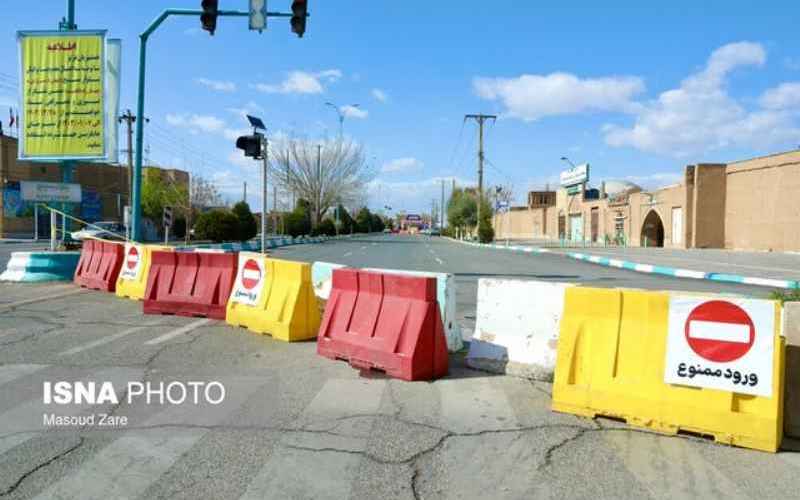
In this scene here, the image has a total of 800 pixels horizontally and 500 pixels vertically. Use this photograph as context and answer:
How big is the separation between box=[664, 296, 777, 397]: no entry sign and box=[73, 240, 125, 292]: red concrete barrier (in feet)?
37.1

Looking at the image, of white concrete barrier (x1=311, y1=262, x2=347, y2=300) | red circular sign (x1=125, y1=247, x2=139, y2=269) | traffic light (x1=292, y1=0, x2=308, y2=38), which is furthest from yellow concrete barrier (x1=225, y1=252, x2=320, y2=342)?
traffic light (x1=292, y1=0, x2=308, y2=38)

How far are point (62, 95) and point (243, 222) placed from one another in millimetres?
24051

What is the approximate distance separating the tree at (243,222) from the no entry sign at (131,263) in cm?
2527

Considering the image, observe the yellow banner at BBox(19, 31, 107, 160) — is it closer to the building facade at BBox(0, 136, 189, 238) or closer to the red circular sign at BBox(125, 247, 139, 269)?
the red circular sign at BBox(125, 247, 139, 269)

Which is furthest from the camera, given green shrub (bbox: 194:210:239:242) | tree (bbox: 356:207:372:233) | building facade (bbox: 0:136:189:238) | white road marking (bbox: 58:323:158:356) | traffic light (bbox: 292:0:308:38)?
tree (bbox: 356:207:372:233)

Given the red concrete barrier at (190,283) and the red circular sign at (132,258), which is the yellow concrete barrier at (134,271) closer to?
the red circular sign at (132,258)

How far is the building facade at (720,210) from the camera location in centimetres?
3547

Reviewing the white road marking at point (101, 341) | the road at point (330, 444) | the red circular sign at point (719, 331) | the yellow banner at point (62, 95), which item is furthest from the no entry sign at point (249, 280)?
the yellow banner at point (62, 95)

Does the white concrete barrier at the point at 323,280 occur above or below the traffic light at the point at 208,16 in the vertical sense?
below

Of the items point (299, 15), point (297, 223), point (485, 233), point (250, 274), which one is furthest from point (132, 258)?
point (485, 233)

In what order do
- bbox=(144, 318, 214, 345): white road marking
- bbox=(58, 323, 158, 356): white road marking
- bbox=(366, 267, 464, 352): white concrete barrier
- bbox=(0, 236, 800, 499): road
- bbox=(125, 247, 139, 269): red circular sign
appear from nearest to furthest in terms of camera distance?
bbox=(0, 236, 800, 499): road, bbox=(366, 267, 464, 352): white concrete barrier, bbox=(58, 323, 158, 356): white road marking, bbox=(144, 318, 214, 345): white road marking, bbox=(125, 247, 139, 269): red circular sign

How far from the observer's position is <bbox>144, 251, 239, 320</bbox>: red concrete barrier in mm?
9555

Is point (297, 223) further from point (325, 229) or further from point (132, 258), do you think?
point (132, 258)

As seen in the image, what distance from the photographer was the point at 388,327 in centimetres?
634
